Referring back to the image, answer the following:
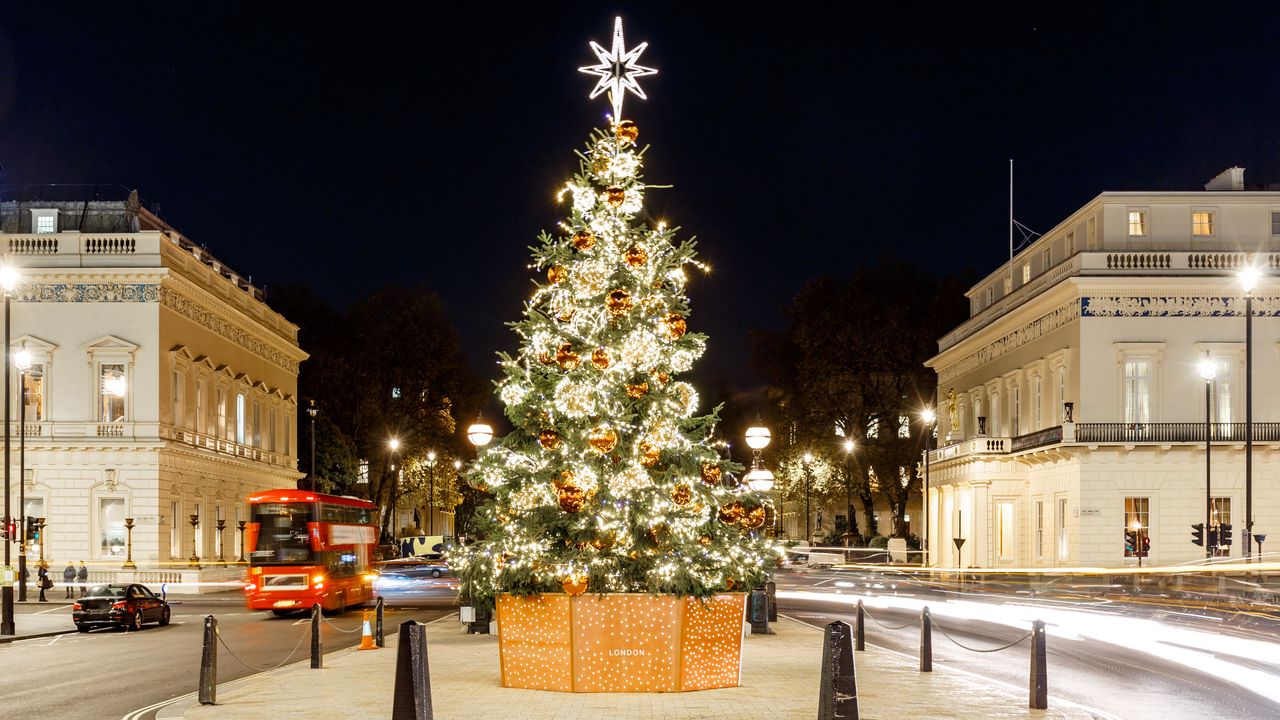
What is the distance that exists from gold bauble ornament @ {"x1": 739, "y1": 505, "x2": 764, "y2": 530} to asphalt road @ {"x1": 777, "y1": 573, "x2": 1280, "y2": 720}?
3.95 meters

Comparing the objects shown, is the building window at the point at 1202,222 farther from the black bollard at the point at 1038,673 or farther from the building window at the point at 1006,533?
the black bollard at the point at 1038,673

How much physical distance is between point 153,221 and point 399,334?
2578cm

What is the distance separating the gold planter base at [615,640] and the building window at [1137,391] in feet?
131

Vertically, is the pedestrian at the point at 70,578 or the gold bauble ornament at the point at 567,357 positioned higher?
the gold bauble ornament at the point at 567,357

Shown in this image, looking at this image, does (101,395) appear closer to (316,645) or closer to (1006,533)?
(1006,533)

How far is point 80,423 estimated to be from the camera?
55.4 m

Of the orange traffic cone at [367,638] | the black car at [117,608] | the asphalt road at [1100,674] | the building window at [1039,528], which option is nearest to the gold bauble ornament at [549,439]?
the asphalt road at [1100,674]

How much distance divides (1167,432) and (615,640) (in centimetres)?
4048

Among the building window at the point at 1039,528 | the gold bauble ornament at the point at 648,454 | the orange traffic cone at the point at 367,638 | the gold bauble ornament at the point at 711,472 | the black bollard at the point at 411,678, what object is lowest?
the building window at the point at 1039,528

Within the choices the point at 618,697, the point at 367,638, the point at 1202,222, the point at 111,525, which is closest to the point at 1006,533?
the point at 1202,222

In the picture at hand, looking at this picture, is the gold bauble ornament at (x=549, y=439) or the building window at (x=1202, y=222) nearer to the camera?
the gold bauble ornament at (x=549, y=439)

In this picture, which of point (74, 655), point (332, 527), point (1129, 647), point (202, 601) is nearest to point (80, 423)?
point (202, 601)

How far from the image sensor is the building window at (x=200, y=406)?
6212cm

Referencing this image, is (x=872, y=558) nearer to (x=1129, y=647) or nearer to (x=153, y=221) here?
(x=153, y=221)
